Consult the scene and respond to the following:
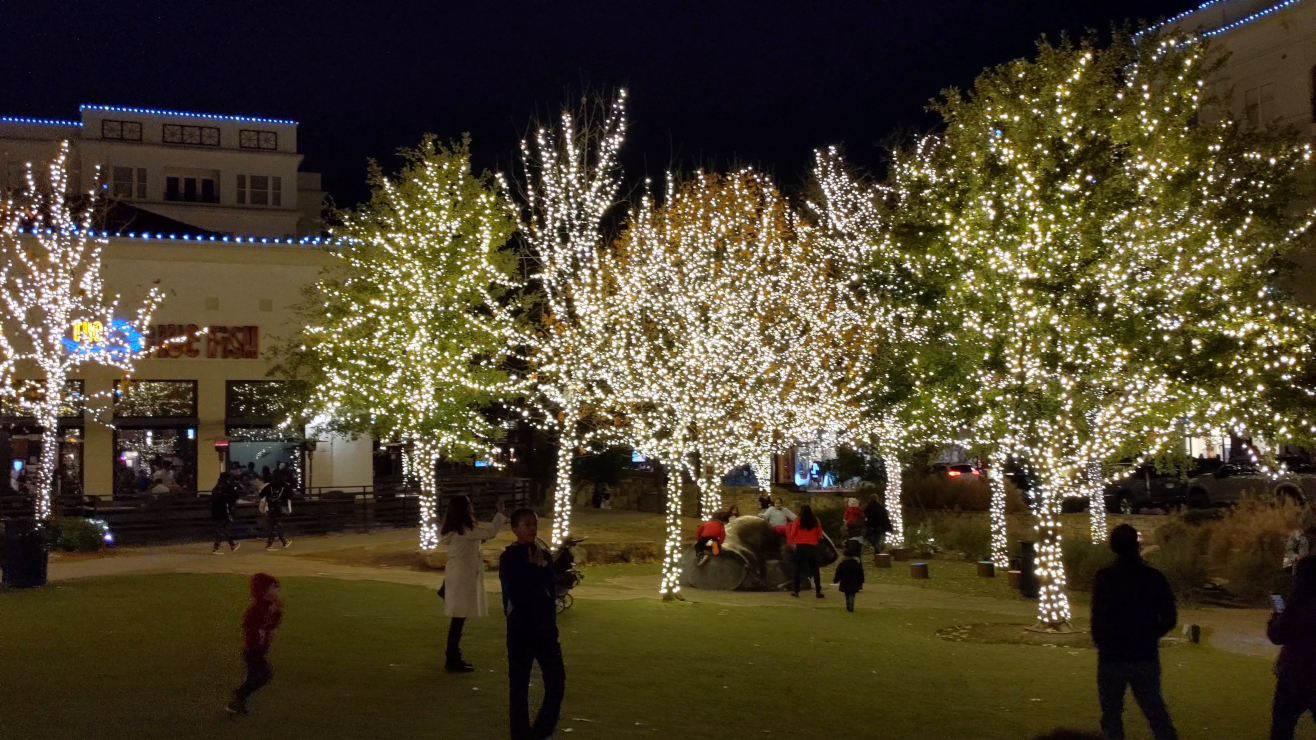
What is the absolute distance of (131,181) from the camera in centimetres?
5878

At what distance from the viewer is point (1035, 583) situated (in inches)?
823

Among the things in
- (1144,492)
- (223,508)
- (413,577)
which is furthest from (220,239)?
(1144,492)

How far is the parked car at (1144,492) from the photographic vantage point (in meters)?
38.8

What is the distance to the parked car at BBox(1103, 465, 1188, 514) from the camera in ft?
127

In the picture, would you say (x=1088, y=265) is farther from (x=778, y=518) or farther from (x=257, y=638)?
(x=257, y=638)

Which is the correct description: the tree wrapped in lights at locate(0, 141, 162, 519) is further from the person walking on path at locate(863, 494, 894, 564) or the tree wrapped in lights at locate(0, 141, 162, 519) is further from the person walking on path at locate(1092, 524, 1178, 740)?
the person walking on path at locate(1092, 524, 1178, 740)

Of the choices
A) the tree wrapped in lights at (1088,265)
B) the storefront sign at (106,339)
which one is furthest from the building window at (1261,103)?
the storefront sign at (106,339)

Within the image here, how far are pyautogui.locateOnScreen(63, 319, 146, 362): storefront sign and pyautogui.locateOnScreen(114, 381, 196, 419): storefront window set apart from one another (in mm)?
1757

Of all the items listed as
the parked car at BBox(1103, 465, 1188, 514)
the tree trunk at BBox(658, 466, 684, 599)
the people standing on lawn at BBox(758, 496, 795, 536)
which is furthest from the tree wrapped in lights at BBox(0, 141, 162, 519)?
the parked car at BBox(1103, 465, 1188, 514)

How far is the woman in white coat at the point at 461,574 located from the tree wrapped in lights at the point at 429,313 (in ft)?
45.4

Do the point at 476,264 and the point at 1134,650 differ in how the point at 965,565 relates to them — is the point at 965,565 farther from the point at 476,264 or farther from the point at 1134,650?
the point at 1134,650

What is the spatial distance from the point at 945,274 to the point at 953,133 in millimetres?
2148

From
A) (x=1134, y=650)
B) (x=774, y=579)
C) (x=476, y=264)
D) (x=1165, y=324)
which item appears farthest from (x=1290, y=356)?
(x=476, y=264)

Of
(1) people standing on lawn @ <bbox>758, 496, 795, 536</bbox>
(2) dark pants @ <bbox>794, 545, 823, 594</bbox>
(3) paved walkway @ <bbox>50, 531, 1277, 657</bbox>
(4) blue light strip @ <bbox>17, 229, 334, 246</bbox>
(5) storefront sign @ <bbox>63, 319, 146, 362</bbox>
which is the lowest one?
(3) paved walkway @ <bbox>50, 531, 1277, 657</bbox>
